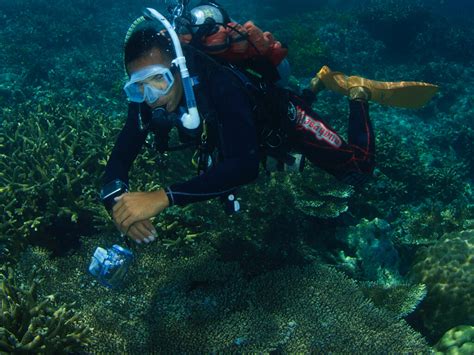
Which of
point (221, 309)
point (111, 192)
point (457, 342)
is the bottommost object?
point (457, 342)

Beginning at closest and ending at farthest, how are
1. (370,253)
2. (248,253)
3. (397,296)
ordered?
(397,296), (248,253), (370,253)

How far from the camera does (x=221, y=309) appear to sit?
11.8ft

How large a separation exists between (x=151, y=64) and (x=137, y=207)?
125 centimetres

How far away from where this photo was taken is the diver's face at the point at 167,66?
10.4ft

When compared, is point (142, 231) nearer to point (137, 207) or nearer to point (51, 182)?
point (137, 207)

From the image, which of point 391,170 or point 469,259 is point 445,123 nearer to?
point 391,170

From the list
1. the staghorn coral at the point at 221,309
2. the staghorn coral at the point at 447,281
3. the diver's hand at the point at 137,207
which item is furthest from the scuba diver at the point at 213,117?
the staghorn coral at the point at 447,281

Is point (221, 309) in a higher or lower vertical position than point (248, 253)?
higher

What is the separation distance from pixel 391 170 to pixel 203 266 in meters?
5.24

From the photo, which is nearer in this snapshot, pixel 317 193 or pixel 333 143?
pixel 333 143

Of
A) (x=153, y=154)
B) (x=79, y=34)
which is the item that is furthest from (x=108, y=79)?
(x=153, y=154)

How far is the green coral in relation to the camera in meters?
3.84

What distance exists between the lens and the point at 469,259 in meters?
4.79

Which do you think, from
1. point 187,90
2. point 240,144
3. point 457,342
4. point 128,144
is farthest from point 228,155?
point 457,342
